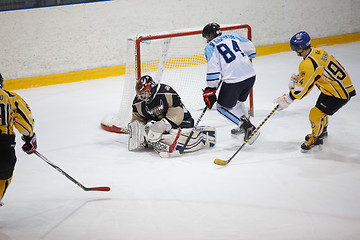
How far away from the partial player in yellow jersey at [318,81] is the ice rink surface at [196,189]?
0.35 m

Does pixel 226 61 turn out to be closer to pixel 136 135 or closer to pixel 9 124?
pixel 136 135

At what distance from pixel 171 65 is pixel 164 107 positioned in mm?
1355

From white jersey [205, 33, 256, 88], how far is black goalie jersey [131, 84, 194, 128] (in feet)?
1.05

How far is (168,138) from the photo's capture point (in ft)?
13.3

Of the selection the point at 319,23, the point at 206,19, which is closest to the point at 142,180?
the point at 206,19

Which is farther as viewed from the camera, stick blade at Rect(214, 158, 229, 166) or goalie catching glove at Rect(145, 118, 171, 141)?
goalie catching glove at Rect(145, 118, 171, 141)

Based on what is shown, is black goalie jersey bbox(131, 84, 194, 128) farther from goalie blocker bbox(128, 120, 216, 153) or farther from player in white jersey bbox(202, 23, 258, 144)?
player in white jersey bbox(202, 23, 258, 144)

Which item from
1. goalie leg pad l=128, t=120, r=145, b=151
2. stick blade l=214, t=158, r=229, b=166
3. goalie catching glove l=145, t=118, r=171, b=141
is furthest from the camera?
goalie leg pad l=128, t=120, r=145, b=151

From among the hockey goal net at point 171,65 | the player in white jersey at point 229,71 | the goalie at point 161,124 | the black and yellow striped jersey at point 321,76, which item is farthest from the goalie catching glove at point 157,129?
the black and yellow striped jersey at point 321,76

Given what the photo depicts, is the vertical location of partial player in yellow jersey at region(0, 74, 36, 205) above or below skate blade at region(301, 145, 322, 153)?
above

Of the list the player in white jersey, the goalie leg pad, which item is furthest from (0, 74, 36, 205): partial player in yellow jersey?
the player in white jersey

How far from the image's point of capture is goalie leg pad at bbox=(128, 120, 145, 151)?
163 inches

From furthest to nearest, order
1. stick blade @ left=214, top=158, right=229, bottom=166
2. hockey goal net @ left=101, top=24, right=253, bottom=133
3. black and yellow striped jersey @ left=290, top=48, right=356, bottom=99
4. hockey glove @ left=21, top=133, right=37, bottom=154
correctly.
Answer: hockey goal net @ left=101, top=24, right=253, bottom=133
stick blade @ left=214, top=158, right=229, bottom=166
black and yellow striped jersey @ left=290, top=48, right=356, bottom=99
hockey glove @ left=21, top=133, right=37, bottom=154

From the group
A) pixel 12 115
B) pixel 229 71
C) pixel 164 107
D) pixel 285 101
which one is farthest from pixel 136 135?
pixel 12 115
